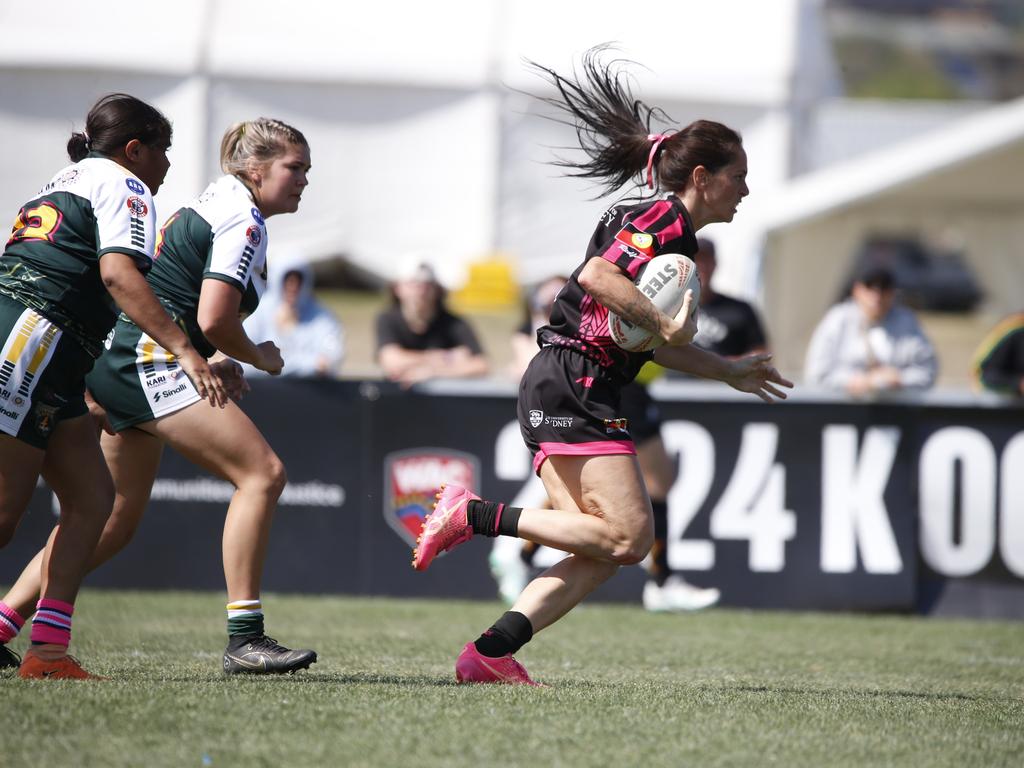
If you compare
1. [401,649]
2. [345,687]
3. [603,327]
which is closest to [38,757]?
[345,687]

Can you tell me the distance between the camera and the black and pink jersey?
4.79 meters

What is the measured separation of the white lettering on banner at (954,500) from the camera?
8773 mm

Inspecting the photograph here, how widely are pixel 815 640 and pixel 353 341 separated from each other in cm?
1208

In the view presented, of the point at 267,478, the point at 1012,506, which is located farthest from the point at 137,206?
the point at 1012,506

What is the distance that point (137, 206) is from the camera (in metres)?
4.55

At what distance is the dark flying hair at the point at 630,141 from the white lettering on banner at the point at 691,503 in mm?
3880

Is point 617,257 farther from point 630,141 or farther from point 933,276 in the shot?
point 933,276

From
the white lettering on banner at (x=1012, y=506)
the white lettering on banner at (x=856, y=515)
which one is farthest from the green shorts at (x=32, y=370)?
the white lettering on banner at (x=1012, y=506)

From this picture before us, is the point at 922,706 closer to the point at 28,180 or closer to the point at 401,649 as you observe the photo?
the point at 401,649

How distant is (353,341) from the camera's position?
1866 centimetres

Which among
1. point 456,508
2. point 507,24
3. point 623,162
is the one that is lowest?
point 456,508

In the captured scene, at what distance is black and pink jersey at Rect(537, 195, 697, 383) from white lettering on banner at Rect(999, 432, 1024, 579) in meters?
4.60

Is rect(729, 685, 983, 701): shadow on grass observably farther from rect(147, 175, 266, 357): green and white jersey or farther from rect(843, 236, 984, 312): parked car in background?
rect(843, 236, 984, 312): parked car in background

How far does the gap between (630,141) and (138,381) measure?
2037mm
